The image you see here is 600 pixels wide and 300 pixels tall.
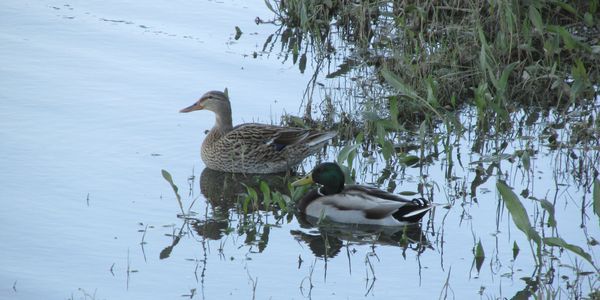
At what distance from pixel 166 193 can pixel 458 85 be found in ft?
10.6

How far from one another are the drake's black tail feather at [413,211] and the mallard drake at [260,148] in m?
1.38

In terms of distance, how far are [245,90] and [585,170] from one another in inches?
138

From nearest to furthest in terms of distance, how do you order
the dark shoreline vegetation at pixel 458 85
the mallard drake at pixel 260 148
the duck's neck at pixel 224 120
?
1. the dark shoreline vegetation at pixel 458 85
2. the mallard drake at pixel 260 148
3. the duck's neck at pixel 224 120

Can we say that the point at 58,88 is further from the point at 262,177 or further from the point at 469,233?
the point at 469,233

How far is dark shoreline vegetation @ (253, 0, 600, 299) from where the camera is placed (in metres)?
8.83

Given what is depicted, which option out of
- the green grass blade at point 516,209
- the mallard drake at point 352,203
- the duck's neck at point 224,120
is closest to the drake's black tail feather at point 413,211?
the mallard drake at point 352,203

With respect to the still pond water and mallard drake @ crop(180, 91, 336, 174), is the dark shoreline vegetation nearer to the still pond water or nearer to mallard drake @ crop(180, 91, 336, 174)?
the still pond water

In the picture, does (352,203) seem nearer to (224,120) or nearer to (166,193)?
(166,193)

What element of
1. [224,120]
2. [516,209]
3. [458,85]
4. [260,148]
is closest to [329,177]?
[260,148]

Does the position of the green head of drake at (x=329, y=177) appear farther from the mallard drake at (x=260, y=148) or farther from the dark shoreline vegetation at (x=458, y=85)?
the mallard drake at (x=260, y=148)

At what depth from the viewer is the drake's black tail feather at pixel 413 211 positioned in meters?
7.85

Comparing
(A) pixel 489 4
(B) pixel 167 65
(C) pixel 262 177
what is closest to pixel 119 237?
(C) pixel 262 177

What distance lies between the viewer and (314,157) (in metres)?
9.57

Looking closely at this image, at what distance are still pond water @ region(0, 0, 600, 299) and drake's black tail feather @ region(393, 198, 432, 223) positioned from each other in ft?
0.39
